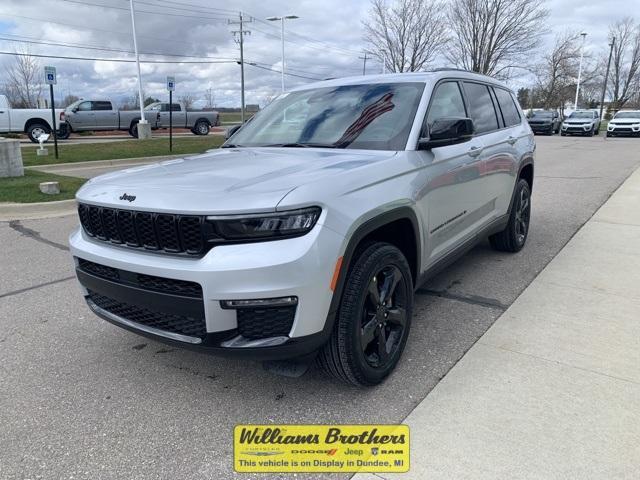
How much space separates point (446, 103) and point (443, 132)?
78 cm

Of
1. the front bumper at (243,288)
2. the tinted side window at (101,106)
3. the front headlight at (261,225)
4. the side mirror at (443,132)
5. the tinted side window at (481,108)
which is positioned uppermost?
the tinted side window at (101,106)

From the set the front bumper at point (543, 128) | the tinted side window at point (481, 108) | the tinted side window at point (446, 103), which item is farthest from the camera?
the front bumper at point (543, 128)

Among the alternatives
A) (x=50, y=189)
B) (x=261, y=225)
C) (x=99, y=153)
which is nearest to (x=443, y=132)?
(x=261, y=225)

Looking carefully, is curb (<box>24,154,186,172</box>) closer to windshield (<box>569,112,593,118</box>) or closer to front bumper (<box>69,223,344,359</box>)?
front bumper (<box>69,223,344,359</box>)

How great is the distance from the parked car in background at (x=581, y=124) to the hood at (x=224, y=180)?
31762 millimetres

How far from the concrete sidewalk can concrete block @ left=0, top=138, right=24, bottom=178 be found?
1054 cm

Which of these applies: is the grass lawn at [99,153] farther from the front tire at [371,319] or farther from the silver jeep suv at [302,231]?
the front tire at [371,319]

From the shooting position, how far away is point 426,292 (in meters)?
4.46

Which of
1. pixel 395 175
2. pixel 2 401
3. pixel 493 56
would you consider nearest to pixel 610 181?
pixel 395 175

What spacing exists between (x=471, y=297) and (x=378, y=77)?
201 cm

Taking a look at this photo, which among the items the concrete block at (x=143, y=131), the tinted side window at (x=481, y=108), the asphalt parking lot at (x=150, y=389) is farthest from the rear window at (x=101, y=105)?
the tinted side window at (x=481, y=108)

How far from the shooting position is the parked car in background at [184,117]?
26.8 meters

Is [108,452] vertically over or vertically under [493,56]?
under

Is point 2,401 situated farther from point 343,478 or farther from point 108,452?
point 343,478
